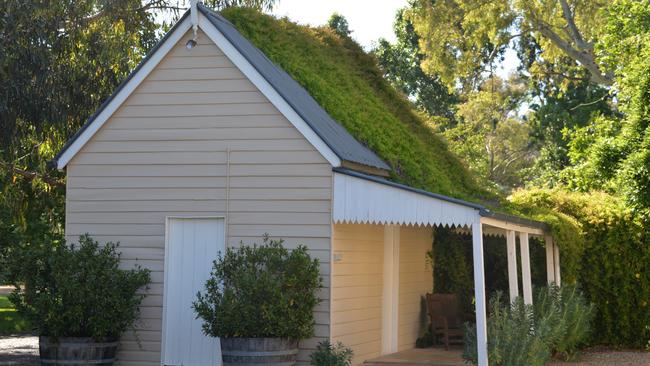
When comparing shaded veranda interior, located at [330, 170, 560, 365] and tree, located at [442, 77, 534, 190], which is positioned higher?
tree, located at [442, 77, 534, 190]

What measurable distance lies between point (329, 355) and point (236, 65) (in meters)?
4.31

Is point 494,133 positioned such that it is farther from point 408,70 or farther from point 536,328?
point 536,328

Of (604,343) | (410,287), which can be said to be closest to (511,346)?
(410,287)

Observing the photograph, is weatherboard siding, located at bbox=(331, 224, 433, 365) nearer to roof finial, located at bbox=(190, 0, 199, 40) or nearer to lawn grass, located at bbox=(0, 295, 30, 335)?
roof finial, located at bbox=(190, 0, 199, 40)

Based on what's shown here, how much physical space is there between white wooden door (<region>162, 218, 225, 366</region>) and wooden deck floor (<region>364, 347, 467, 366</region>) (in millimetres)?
2519

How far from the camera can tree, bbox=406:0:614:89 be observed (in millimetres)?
29344

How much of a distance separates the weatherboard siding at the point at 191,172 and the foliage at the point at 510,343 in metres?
2.12

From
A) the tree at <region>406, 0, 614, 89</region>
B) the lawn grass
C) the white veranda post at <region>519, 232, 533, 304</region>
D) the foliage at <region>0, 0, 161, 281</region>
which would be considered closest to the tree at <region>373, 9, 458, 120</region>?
the tree at <region>406, 0, 614, 89</region>

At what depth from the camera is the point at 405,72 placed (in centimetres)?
4109

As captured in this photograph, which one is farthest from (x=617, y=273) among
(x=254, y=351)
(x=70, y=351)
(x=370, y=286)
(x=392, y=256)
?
(x=70, y=351)

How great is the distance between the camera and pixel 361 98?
697 inches

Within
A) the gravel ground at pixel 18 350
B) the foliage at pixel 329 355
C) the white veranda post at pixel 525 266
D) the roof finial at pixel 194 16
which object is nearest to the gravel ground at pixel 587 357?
the gravel ground at pixel 18 350

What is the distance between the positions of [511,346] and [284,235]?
3.44 meters

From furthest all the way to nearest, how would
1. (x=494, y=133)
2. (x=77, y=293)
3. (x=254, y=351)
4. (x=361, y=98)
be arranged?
(x=494, y=133) → (x=361, y=98) → (x=77, y=293) → (x=254, y=351)
